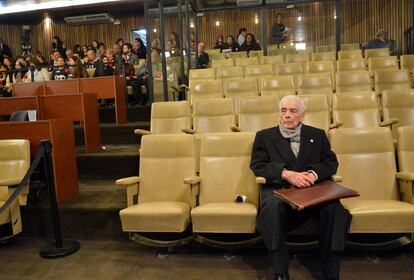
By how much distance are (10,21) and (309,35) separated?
7817 millimetres

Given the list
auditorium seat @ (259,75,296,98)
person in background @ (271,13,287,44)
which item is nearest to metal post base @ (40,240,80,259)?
auditorium seat @ (259,75,296,98)

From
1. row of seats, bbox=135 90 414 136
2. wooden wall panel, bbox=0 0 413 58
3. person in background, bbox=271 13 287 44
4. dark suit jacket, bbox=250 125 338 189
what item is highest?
wooden wall panel, bbox=0 0 413 58

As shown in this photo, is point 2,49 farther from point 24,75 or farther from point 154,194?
point 154,194

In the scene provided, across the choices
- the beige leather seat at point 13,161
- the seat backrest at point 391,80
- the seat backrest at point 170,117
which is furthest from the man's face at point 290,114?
the seat backrest at point 391,80

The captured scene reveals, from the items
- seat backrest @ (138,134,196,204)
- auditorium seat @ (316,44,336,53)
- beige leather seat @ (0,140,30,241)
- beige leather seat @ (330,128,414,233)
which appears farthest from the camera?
auditorium seat @ (316,44,336,53)

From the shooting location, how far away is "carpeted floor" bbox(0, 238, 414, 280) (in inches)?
86.7

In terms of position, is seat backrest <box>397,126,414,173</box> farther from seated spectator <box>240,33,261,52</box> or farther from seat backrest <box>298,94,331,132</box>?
seated spectator <box>240,33,261,52</box>

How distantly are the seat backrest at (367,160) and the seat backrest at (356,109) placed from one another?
84 centimetres

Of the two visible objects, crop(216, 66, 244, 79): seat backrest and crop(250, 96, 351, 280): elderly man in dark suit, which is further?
crop(216, 66, 244, 79): seat backrest

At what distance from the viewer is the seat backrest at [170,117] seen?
3695 millimetres

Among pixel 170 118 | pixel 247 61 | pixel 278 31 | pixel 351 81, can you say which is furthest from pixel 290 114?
pixel 278 31

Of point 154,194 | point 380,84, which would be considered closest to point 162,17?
point 380,84

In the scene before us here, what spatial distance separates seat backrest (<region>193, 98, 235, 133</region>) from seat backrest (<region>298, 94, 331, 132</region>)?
654 millimetres

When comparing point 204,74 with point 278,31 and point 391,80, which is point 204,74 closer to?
point 391,80
